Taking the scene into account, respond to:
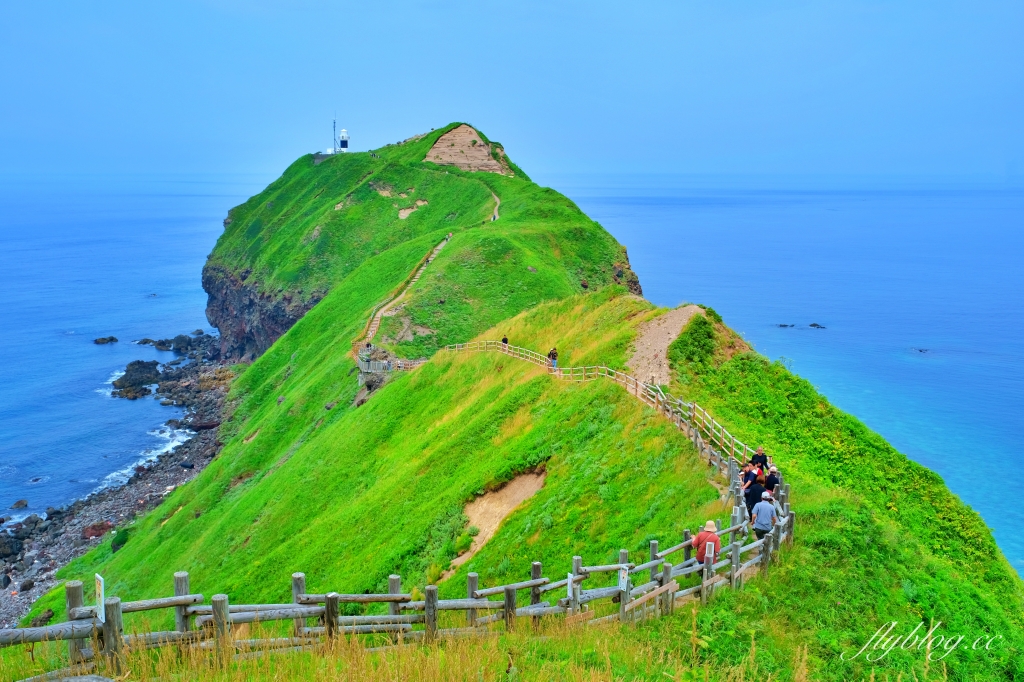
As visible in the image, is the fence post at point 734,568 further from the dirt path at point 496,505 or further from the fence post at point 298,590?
the dirt path at point 496,505

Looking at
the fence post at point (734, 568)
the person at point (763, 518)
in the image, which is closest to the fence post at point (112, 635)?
the fence post at point (734, 568)

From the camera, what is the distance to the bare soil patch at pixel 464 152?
4847 inches

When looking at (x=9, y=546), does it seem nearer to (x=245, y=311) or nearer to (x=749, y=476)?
(x=245, y=311)

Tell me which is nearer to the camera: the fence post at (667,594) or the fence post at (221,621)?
the fence post at (221,621)

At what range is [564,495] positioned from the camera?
24438 mm

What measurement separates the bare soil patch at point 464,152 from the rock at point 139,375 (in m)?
53.3

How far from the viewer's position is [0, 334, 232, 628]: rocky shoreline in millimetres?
52312

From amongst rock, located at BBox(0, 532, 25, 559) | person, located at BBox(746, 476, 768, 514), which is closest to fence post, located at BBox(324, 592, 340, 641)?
person, located at BBox(746, 476, 768, 514)

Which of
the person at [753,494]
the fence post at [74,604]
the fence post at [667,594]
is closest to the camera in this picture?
the fence post at [74,604]

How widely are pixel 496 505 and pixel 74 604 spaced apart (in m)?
18.8

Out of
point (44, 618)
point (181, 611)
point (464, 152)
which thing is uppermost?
point (464, 152)

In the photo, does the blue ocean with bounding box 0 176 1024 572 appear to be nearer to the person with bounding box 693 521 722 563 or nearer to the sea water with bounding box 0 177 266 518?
the sea water with bounding box 0 177 266 518

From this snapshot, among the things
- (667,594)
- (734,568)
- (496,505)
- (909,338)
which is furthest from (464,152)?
(667,594)

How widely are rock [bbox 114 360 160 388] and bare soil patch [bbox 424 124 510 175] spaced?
175ft
